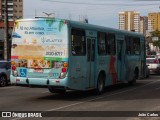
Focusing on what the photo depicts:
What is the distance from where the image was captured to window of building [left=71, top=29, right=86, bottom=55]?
15295mm

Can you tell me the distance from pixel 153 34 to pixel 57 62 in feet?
314

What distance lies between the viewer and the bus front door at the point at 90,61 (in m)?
16.4

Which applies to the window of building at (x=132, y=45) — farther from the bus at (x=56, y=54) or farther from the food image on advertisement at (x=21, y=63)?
the food image on advertisement at (x=21, y=63)

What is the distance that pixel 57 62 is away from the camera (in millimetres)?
14828

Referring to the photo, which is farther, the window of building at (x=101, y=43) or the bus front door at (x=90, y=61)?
the window of building at (x=101, y=43)

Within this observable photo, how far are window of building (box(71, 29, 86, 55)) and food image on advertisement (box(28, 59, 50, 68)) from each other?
3.53ft

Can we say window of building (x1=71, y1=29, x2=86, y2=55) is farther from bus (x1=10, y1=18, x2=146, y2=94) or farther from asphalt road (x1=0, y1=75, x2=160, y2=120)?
asphalt road (x1=0, y1=75, x2=160, y2=120)

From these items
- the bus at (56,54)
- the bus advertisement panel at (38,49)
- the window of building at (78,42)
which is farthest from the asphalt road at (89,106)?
the window of building at (78,42)

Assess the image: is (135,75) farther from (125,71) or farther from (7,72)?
(7,72)

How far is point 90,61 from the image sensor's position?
16.6m

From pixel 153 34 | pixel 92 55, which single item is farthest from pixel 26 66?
pixel 153 34

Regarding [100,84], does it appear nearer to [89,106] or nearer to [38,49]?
[38,49]

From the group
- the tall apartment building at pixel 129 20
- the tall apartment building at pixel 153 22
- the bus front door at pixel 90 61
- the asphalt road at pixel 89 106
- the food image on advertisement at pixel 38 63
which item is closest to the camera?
the asphalt road at pixel 89 106

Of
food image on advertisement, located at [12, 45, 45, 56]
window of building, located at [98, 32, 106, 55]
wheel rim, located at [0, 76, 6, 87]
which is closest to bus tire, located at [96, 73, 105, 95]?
window of building, located at [98, 32, 106, 55]
